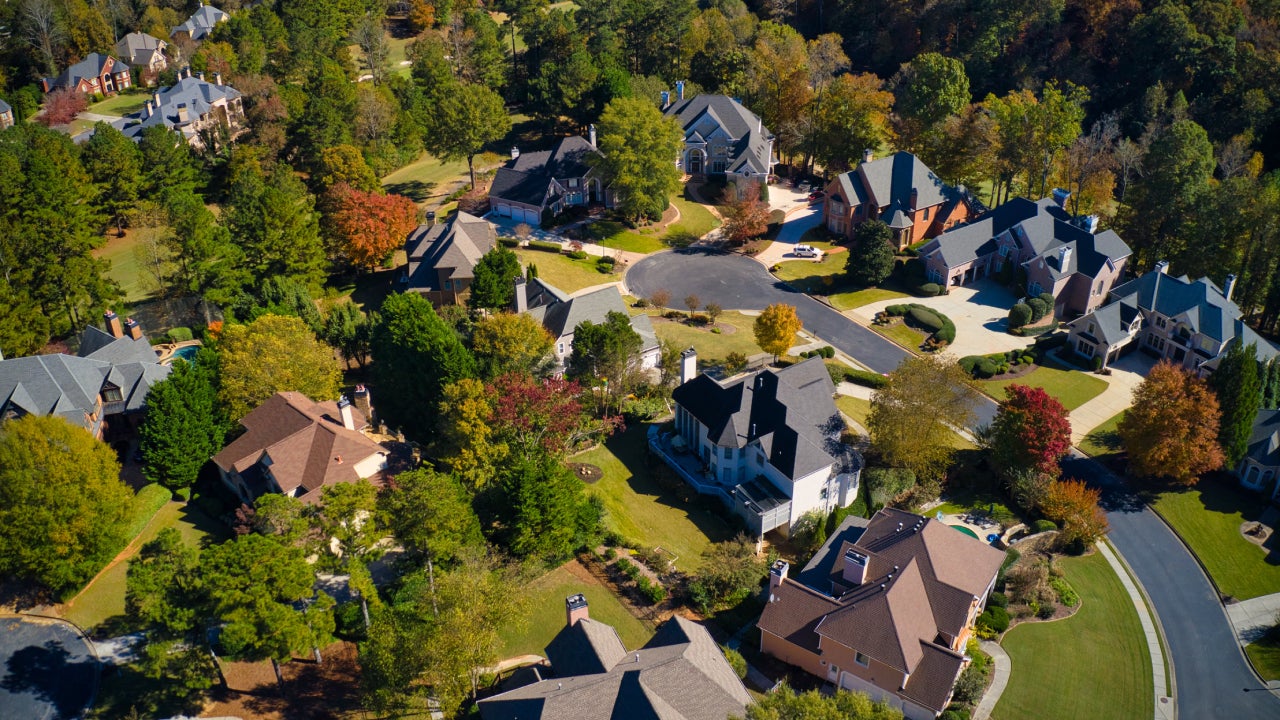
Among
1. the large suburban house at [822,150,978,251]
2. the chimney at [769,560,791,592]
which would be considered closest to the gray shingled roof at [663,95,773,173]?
the large suburban house at [822,150,978,251]

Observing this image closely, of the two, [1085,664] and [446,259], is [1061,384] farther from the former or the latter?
[446,259]

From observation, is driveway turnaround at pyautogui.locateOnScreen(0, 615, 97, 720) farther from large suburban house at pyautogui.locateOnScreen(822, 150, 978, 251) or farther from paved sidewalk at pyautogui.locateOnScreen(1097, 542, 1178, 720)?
large suburban house at pyautogui.locateOnScreen(822, 150, 978, 251)

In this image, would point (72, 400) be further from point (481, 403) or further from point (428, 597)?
point (428, 597)

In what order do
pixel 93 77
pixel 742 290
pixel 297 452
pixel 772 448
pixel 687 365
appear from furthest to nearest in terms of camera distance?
pixel 93 77 → pixel 742 290 → pixel 687 365 → pixel 772 448 → pixel 297 452

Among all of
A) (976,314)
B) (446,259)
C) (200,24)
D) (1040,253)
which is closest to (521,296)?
(446,259)

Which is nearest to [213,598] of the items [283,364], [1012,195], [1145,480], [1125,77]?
[283,364]
